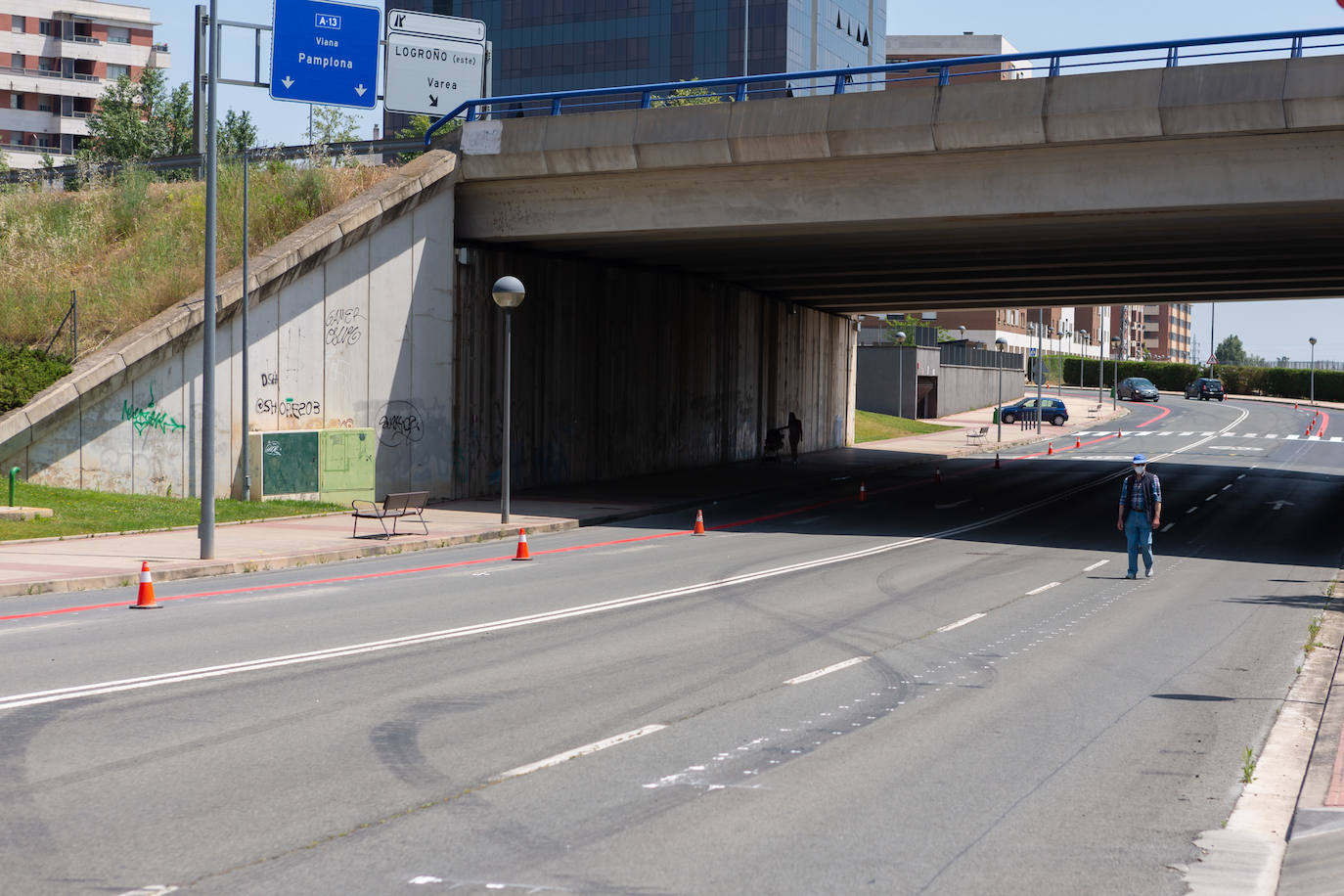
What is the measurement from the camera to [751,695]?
35.4 ft

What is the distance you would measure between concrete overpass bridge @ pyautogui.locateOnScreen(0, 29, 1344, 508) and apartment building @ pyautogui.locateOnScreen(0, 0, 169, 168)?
79.0 metres

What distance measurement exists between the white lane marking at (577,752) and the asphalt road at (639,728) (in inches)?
1.9

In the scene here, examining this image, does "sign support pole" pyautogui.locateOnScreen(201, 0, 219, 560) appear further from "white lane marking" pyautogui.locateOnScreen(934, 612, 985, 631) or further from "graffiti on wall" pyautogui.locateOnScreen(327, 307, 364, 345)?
"white lane marking" pyautogui.locateOnScreen(934, 612, 985, 631)

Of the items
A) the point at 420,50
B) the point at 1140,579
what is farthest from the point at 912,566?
the point at 420,50

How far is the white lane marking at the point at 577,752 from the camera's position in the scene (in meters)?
8.24

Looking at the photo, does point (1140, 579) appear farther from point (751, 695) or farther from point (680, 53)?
point (680, 53)

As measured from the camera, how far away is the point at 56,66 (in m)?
101

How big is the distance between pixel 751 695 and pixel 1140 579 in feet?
36.2

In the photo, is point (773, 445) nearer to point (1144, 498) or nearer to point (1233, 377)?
A: point (1144, 498)

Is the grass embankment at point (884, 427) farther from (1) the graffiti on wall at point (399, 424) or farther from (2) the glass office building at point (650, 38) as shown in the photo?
(2) the glass office building at point (650, 38)

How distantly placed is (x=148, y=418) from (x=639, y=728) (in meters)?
17.5

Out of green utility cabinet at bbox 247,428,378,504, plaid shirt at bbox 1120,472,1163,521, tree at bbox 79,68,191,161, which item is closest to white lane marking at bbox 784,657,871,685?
plaid shirt at bbox 1120,472,1163,521

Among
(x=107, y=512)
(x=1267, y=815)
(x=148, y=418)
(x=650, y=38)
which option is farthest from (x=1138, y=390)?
(x=1267, y=815)

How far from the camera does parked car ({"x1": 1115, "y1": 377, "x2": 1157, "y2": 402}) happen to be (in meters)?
99.4
